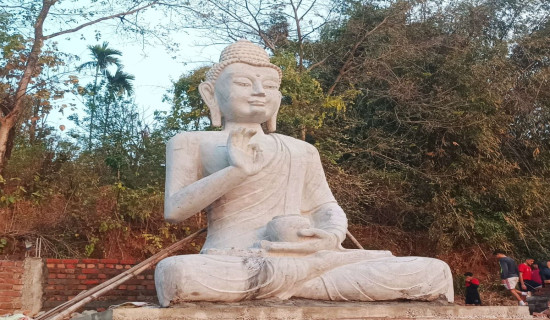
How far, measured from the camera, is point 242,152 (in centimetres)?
441

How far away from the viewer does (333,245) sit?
458 centimetres

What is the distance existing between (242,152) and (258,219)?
28.4 inches

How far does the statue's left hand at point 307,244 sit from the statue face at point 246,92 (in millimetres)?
1216

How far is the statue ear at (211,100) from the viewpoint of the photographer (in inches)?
212

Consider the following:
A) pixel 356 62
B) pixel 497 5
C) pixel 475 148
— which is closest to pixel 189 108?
pixel 356 62

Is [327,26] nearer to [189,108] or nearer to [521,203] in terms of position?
[189,108]

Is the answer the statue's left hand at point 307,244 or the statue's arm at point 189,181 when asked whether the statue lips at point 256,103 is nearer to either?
the statue's arm at point 189,181

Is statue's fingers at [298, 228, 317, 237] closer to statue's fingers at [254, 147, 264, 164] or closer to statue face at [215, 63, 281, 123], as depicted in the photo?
statue's fingers at [254, 147, 264, 164]

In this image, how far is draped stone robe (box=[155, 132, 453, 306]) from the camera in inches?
154

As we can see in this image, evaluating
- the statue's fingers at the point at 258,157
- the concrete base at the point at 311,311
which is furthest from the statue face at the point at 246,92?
the concrete base at the point at 311,311

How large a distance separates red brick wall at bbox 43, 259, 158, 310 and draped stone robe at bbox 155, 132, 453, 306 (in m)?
4.03

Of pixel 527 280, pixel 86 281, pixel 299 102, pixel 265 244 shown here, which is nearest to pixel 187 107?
pixel 299 102

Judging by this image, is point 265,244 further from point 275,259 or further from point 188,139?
point 188,139

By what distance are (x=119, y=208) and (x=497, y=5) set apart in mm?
9734
